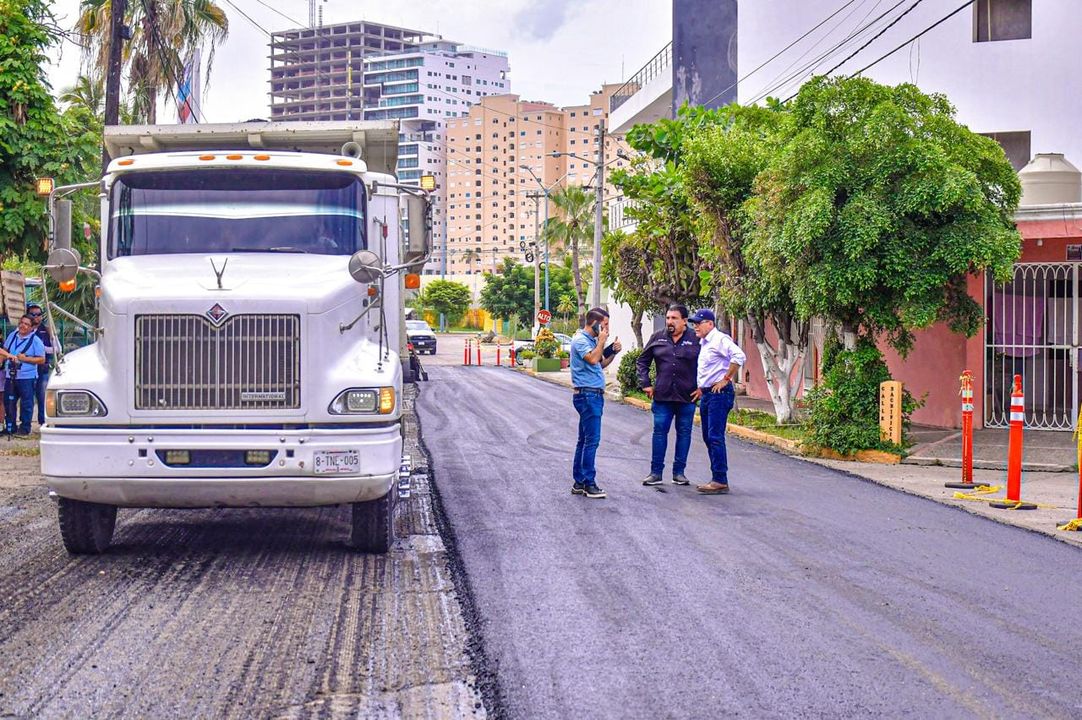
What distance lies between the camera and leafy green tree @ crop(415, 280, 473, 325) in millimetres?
113000

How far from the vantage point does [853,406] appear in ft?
55.3

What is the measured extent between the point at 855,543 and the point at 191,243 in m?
5.57

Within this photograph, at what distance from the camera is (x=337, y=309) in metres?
8.80

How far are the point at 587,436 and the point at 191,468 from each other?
4670 mm

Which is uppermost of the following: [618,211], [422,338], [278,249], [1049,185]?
[618,211]

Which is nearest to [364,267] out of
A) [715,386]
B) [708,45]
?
[715,386]

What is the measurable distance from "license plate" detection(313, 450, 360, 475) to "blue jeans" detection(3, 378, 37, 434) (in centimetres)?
1103

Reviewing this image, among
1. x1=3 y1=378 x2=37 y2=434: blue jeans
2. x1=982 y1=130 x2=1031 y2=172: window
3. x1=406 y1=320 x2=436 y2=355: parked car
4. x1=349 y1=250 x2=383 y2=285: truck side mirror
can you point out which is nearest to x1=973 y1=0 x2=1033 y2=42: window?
x1=982 y1=130 x2=1031 y2=172: window

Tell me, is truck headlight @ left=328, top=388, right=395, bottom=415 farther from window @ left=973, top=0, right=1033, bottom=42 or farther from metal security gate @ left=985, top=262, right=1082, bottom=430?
window @ left=973, top=0, right=1033, bottom=42

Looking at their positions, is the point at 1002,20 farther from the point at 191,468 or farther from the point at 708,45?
the point at 191,468

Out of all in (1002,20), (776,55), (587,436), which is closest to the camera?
(587,436)

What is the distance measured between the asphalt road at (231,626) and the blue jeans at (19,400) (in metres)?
8.08

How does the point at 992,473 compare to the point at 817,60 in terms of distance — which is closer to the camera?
the point at 992,473

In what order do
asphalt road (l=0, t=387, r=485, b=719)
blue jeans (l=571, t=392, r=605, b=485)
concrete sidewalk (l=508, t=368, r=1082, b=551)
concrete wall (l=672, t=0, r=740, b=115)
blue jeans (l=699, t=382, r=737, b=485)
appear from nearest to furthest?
asphalt road (l=0, t=387, r=485, b=719)
concrete sidewalk (l=508, t=368, r=1082, b=551)
blue jeans (l=571, t=392, r=605, b=485)
blue jeans (l=699, t=382, r=737, b=485)
concrete wall (l=672, t=0, r=740, b=115)
